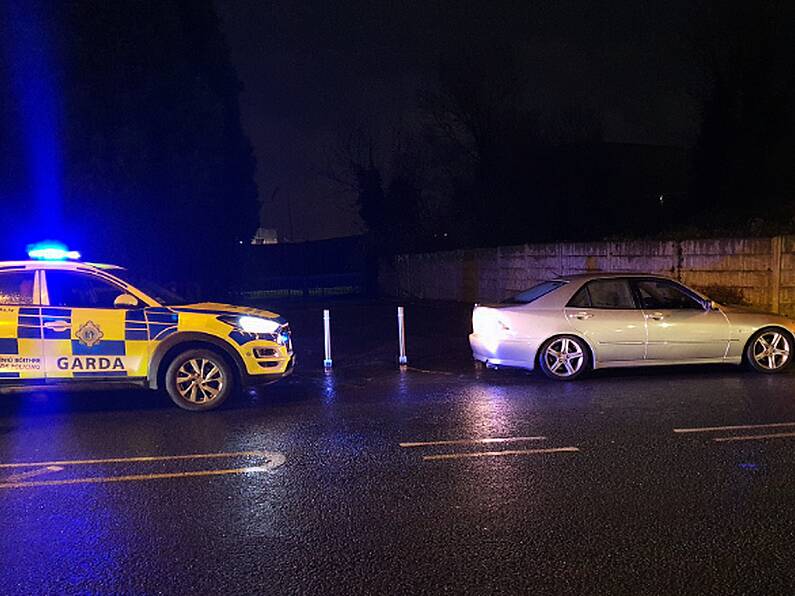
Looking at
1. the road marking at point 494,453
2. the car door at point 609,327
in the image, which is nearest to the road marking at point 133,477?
the road marking at point 494,453

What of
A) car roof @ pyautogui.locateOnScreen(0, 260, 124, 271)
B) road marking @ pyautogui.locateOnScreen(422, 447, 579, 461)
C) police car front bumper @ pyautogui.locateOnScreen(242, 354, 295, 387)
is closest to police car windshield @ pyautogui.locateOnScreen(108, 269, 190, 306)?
car roof @ pyautogui.locateOnScreen(0, 260, 124, 271)

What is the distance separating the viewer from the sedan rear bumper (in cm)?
889

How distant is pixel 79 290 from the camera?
7527 mm

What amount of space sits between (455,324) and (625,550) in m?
12.5

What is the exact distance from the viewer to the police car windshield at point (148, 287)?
765 cm

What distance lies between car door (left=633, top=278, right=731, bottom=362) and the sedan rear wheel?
0.47 metres

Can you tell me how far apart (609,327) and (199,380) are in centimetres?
504

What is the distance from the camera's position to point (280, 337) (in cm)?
789

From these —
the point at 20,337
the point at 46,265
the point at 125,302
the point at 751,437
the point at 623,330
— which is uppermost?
the point at 46,265

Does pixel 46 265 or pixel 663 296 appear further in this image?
pixel 663 296

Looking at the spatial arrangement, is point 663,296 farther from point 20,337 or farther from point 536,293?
point 20,337

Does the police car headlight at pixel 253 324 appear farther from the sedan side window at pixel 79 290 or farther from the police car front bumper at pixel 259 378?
the sedan side window at pixel 79 290

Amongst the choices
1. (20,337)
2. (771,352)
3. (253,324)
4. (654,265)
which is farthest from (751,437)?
(654,265)

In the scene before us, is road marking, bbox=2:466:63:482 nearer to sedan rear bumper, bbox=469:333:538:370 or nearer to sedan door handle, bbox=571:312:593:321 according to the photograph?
sedan rear bumper, bbox=469:333:538:370
